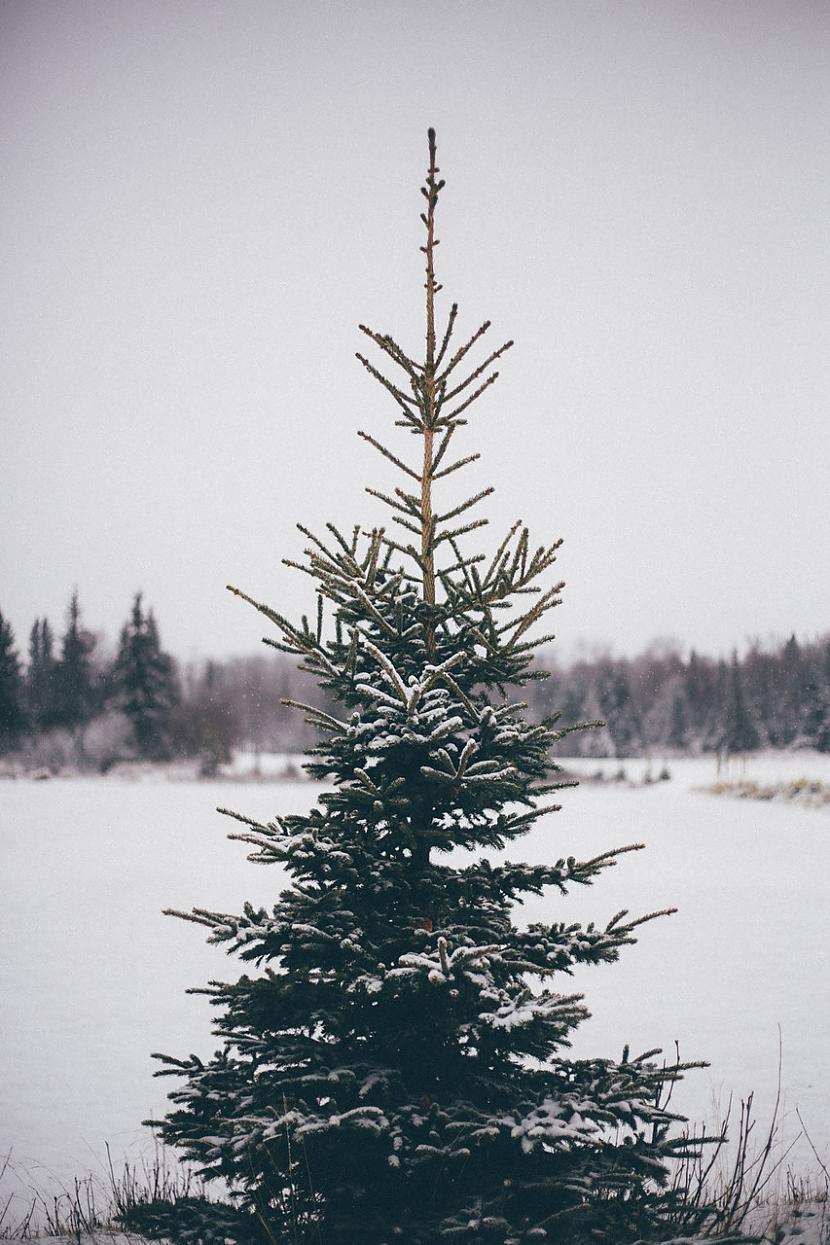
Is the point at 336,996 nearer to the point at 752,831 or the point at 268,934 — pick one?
the point at 268,934

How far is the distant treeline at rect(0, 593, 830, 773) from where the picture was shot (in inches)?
1548

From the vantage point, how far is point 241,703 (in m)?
55.9

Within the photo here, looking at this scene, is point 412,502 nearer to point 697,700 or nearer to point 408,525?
point 408,525

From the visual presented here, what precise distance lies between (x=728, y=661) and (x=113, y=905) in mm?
42628

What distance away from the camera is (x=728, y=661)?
48781mm

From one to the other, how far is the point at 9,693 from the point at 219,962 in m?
29.5

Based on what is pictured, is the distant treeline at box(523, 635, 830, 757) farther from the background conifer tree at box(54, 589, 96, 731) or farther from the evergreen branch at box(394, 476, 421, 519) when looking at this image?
the evergreen branch at box(394, 476, 421, 519)

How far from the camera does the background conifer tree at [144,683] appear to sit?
48562 millimetres

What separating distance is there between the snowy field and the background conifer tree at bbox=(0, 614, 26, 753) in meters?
12.0

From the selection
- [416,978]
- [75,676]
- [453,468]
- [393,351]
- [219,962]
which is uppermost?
[393,351]

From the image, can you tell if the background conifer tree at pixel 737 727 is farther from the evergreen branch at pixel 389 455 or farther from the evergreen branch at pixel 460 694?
the evergreen branch at pixel 460 694

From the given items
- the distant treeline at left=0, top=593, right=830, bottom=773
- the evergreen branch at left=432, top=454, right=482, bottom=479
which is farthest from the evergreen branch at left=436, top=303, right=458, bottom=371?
the distant treeline at left=0, top=593, right=830, bottom=773

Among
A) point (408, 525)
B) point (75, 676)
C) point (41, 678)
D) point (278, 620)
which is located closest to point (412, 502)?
point (408, 525)

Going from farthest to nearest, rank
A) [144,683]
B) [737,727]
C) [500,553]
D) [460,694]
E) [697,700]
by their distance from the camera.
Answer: [697,700]
[144,683]
[737,727]
[500,553]
[460,694]
